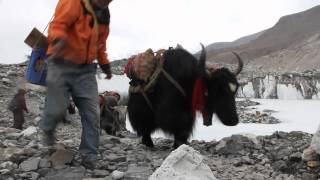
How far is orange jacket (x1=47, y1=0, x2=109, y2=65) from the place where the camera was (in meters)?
3.68

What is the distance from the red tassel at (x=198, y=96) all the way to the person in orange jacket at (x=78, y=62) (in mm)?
921

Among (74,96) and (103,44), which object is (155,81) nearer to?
(103,44)

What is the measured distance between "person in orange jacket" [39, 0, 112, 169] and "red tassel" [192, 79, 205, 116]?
92 cm

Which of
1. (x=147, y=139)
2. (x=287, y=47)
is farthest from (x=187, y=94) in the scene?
(x=287, y=47)

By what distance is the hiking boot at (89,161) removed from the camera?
3.99 meters

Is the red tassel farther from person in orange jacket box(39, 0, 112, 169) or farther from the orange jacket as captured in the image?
the orange jacket

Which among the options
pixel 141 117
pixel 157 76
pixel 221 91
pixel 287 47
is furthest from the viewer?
pixel 287 47

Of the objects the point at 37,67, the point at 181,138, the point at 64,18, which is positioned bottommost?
the point at 181,138

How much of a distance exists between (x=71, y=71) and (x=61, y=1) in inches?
18.6

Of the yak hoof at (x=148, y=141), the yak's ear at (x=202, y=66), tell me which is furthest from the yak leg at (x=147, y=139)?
the yak's ear at (x=202, y=66)

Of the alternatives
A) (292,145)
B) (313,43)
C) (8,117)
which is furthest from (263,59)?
(292,145)

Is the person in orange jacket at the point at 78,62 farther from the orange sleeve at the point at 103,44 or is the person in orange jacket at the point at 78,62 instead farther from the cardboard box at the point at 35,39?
the cardboard box at the point at 35,39

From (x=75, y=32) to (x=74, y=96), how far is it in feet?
1.63

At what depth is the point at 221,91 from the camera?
189 inches
